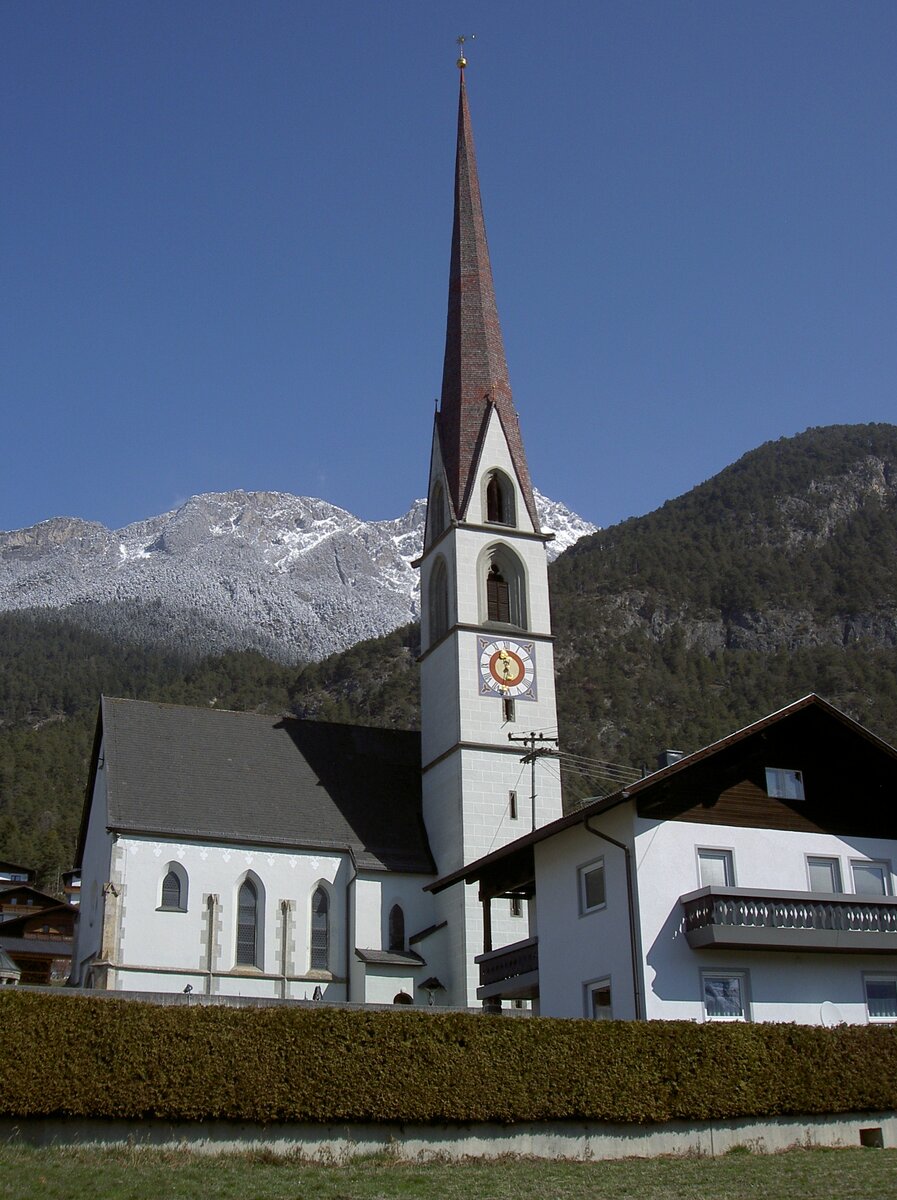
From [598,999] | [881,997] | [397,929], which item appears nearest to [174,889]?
[397,929]

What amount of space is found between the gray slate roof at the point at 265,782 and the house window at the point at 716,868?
54.0 feet

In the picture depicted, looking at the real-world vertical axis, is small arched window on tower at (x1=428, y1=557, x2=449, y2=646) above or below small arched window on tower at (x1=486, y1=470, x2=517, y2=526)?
below

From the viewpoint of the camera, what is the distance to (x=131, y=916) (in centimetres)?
3962

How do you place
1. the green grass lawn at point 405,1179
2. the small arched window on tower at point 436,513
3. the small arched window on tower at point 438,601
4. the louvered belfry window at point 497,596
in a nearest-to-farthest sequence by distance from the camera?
the green grass lawn at point 405,1179 → the louvered belfry window at point 497,596 → the small arched window on tower at point 438,601 → the small arched window on tower at point 436,513

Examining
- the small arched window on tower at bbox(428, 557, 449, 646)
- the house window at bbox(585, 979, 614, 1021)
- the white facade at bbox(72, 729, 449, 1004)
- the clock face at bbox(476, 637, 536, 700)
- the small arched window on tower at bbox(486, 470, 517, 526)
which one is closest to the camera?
the house window at bbox(585, 979, 614, 1021)

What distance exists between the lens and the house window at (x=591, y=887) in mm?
29094

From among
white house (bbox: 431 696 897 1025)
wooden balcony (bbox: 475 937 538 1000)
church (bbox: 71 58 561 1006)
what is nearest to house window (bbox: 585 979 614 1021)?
white house (bbox: 431 696 897 1025)

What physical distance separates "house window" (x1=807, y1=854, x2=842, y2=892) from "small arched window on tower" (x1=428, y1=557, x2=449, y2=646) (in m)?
19.4

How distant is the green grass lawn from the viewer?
1666cm

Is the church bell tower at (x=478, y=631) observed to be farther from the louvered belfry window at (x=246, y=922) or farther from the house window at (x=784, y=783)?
the house window at (x=784, y=783)

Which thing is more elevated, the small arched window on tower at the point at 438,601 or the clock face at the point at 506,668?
the small arched window on tower at the point at 438,601

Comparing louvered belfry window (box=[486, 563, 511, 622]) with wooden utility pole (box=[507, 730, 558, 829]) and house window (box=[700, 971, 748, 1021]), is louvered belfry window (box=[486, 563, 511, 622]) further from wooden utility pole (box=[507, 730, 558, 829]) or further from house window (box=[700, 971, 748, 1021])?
house window (box=[700, 971, 748, 1021])

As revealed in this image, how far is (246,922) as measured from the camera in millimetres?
41375

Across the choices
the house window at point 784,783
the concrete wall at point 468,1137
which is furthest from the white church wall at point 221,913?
the concrete wall at point 468,1137
